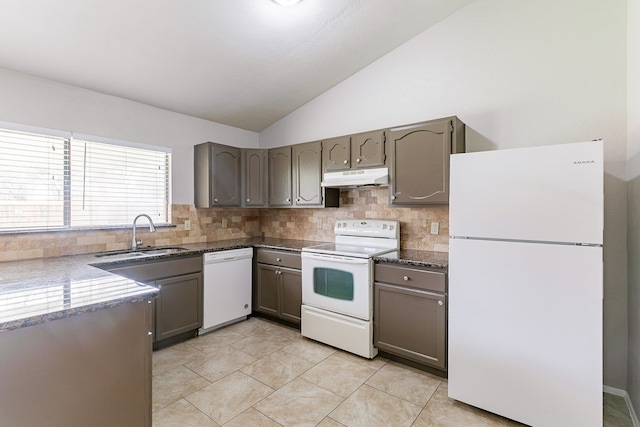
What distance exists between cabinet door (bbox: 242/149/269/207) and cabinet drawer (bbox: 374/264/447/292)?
1.87m

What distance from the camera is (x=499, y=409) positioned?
6.17 feet

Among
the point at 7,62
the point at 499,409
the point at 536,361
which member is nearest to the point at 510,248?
the point at 536,361

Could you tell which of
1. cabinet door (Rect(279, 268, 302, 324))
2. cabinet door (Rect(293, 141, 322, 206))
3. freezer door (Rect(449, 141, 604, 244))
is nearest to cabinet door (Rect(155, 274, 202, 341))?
cabinet door (Rect(279, 268, 302, 324))

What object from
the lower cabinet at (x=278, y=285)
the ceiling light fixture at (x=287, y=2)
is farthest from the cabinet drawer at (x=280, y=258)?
the ceiling light fixture at (x=287, y=2)

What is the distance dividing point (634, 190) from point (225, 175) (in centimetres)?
358

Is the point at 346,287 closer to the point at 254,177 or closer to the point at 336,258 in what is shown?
the point at 336,258

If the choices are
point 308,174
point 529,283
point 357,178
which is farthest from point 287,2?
point 529,283

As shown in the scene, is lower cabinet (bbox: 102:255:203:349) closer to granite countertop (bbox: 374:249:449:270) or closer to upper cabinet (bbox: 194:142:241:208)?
upper cabinet (bbox: 194:142:241:208)

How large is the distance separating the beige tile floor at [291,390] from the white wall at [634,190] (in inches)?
14.7

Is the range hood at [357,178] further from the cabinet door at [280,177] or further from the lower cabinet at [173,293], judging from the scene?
the lower cabinet at [173,293]

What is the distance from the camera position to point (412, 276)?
2416mm

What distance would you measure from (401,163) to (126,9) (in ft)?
7.59

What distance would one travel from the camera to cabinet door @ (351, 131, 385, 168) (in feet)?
9.37

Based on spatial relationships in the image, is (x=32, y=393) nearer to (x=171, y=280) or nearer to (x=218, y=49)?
(x=171, y=280)
